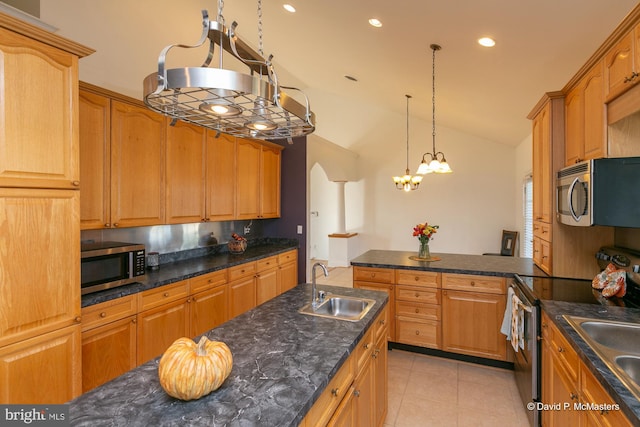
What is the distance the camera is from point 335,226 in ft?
25.9

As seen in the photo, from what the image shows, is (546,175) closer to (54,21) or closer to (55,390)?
(55,390)

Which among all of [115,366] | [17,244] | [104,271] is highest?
[17,244]

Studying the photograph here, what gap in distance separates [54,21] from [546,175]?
13.4ft

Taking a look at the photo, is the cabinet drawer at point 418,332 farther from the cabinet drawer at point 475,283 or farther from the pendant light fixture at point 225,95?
the pendant light fixture at point 225,95

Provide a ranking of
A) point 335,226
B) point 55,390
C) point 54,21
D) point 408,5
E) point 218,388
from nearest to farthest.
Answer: point 218,388 < point 55,390 < point 408,5 < point 54,21 < point 335,226

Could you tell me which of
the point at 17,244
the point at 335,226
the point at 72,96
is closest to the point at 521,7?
the point at 72,96

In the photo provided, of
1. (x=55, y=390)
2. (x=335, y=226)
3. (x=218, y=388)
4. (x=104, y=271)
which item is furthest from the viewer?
(x=335, y=226)

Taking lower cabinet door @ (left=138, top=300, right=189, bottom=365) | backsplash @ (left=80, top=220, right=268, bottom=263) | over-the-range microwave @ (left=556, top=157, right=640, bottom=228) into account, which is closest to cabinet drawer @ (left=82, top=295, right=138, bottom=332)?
lower cabinet door @ (left=138, top=300, right=189, bottom=365)

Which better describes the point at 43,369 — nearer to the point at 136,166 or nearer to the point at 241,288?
the point at 136,166

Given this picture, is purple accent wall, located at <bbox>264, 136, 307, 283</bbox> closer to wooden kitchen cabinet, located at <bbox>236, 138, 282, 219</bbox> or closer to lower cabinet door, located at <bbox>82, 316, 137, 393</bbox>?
wooden kitchen cabinet, located at <bbox>236, 138, 282, 219</bbox>

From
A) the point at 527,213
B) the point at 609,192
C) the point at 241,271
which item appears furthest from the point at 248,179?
the point at 527,213

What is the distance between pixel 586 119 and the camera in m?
2.18

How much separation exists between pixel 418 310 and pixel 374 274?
21.4 inches

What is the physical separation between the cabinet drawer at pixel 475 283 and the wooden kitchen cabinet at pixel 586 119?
44.6 inches
